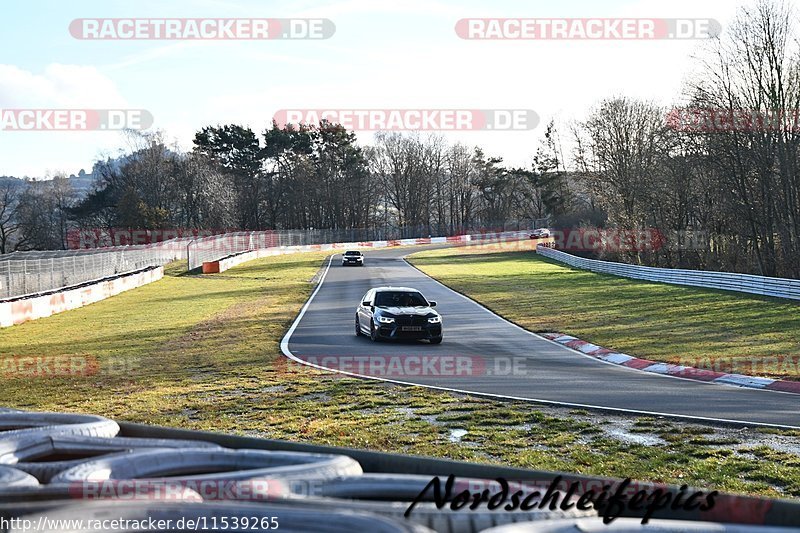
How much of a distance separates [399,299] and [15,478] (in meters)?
20.8

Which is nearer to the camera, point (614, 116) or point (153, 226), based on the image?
point (614, 116)

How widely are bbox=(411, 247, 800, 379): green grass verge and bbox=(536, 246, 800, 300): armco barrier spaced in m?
0.71

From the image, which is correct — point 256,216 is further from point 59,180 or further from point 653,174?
point 653,174

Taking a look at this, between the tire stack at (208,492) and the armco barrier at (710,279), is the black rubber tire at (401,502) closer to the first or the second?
the tire stack at (208,492)

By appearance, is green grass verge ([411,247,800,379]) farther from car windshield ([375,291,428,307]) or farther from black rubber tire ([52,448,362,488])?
black rubber tire ([52,448,362,488])

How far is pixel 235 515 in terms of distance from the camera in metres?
3.44

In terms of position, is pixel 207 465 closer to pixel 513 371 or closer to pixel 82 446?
pixel 82 446

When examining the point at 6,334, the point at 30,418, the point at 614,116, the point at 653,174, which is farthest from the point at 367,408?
the point at 614,116

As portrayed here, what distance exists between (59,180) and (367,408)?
12096cm

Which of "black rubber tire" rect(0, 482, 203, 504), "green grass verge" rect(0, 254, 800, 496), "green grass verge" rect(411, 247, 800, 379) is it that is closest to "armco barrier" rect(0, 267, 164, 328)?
"green grass verge" rect(0, 254, 800, 496)

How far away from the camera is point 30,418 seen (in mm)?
6312

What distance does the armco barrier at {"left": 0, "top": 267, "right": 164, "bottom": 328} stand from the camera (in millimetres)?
29812

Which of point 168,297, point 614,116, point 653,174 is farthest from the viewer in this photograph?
point 614,116

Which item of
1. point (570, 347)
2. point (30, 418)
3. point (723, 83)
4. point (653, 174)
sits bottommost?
point (570, 347)
